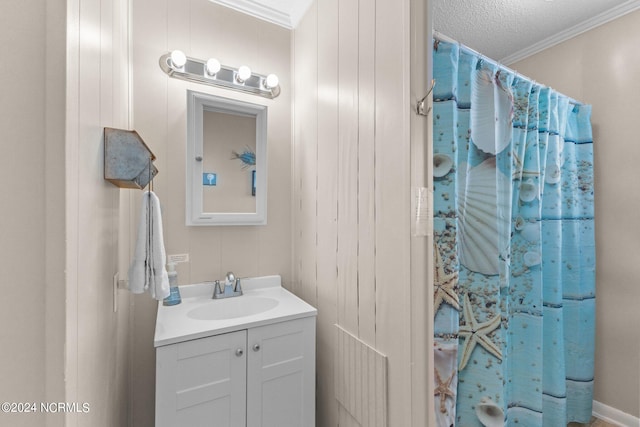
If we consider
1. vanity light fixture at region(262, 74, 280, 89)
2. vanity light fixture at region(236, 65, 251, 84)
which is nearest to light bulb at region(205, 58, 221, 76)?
vanity light fixture at region(236, 65, 251, 84)

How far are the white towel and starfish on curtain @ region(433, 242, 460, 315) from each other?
1000 millimetres

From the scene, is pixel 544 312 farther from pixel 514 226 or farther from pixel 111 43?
pixel 111 43

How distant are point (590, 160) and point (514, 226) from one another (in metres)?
0.84

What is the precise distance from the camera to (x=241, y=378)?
3.48 ft

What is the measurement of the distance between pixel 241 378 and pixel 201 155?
1067mm

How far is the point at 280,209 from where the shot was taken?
1646 millimetres

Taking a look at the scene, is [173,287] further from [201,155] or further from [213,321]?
[201,155]

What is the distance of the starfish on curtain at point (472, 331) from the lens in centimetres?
116

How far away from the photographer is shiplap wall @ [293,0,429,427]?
2.89 ft

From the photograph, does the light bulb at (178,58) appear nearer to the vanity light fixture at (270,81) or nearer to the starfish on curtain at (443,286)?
the vanity light fixture at (270,81)

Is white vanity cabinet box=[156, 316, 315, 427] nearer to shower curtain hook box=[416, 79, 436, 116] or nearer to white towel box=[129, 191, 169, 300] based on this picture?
white towel box=[129, 191, 169, 300]

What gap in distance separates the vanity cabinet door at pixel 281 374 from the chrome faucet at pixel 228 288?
375 mm

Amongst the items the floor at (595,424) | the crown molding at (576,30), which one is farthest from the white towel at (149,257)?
the crown molding at (576,30)

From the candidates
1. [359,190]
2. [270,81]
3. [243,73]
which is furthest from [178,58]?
[359,190]
